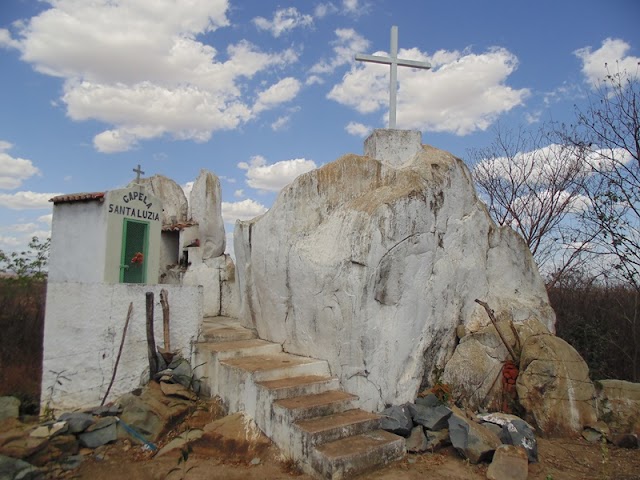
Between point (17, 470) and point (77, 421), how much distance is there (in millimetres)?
978

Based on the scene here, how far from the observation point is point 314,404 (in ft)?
21.0

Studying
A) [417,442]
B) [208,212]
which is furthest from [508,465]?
[208,212]

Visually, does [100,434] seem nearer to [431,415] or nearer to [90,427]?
[90,427]

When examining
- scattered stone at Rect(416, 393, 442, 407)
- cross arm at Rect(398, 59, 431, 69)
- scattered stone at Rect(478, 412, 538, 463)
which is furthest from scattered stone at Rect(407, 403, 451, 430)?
cross arm at Rect(398, 59, 431, 69)

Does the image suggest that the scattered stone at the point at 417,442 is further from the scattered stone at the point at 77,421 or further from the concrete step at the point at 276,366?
the scattered stone at the point at 77,421

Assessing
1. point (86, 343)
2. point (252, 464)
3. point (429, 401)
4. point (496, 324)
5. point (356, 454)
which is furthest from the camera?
point (496, 324)

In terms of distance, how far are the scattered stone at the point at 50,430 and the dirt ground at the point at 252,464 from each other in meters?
0.51

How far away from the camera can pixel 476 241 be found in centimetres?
914

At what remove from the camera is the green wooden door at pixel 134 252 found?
26.7ft

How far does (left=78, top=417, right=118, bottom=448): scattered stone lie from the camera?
6.52m

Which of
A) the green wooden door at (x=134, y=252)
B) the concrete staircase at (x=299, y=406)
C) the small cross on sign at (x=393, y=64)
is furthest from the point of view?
the small cross on sign at (x=393, y=64)

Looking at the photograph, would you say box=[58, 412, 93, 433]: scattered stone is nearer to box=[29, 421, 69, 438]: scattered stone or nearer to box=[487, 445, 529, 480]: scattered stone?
box=[29, 421, 69, 438]: scattered stone

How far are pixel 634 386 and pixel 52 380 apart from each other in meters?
9.67

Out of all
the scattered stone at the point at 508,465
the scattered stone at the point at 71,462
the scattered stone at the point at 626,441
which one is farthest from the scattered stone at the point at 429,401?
the scattered stone at the point at 71,462
